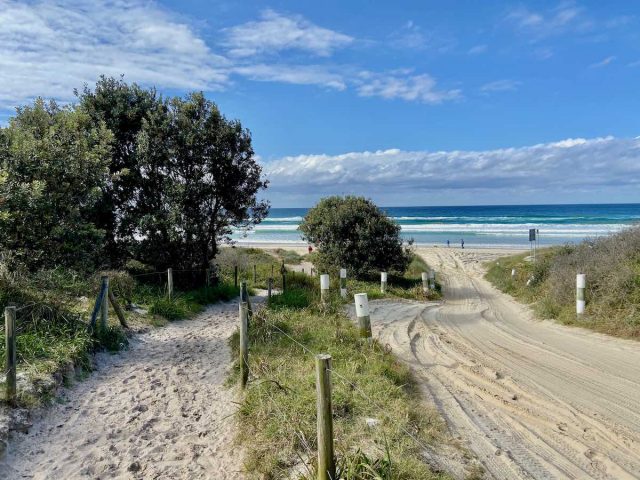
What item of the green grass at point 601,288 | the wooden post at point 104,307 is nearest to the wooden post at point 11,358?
the wooden post at point 104,307

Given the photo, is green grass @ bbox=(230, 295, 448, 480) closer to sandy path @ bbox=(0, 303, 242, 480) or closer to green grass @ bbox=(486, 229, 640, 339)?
sandy path @ bbox=(0, 303, 242, 480)

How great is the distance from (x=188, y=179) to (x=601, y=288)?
11509 mm

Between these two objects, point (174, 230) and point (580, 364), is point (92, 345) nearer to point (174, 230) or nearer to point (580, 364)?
point (174, 230)

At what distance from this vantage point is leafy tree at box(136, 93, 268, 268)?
45.6 ft

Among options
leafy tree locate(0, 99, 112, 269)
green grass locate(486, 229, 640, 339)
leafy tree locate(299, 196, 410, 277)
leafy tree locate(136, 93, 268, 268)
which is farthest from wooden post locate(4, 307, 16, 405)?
leafy tree locate(299, 196, 410, 277)

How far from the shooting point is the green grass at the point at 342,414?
4.00 m

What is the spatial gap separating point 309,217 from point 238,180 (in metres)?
7.12

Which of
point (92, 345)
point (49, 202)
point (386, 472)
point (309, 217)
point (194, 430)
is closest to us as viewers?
point (386, 472)

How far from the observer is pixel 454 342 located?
9.02 m

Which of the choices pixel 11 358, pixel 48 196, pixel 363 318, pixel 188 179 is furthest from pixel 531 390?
pixel 188 179

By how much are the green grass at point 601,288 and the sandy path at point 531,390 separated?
0.45m

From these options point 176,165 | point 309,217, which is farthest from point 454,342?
point 309,217

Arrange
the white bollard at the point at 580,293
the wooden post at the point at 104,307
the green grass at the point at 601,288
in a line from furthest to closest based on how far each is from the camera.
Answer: the white bollard at the point at 580,293
the green grass at the point at 601,288
the wooden post at the point at 104,307

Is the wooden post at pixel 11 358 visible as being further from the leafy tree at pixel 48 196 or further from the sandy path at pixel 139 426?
the leafy tree at pixel 48 196
